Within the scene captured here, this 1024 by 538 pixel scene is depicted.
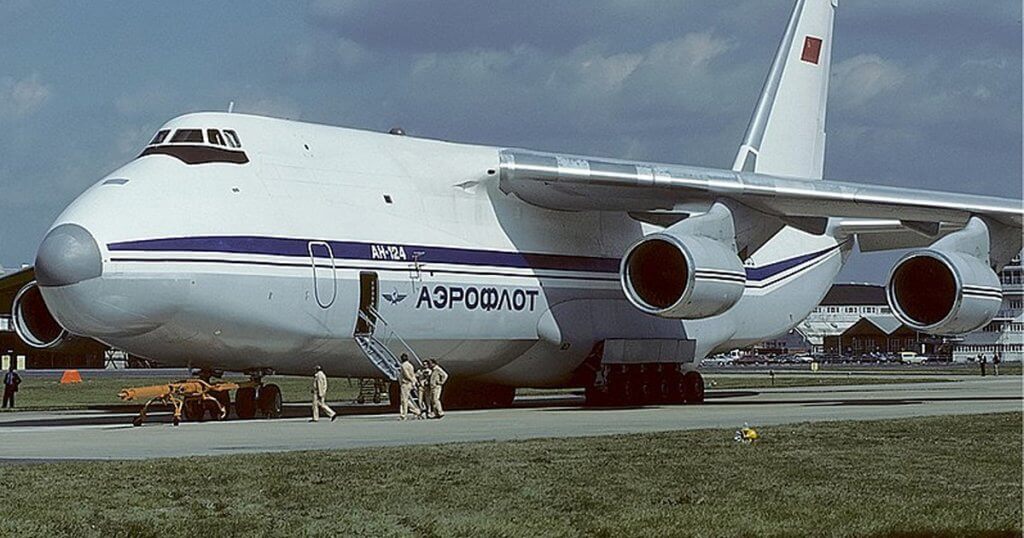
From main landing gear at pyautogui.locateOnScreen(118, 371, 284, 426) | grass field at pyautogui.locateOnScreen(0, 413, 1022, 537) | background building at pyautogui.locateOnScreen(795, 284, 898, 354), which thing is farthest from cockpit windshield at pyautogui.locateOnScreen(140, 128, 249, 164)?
background building at pyautogui.locateOnScreen(795, 284, 898, 354)

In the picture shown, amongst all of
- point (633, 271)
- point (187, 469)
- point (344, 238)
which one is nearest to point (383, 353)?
point (344, 238)

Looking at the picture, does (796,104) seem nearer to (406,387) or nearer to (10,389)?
(406,387)

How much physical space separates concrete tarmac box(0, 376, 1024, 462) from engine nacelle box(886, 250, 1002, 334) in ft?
4.87

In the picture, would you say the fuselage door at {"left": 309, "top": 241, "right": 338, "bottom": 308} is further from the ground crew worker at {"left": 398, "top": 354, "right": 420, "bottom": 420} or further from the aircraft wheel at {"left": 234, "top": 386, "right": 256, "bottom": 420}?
the aircraft wheel at {"left": 234, "top": 386, "right": 256, "bottom": 420}

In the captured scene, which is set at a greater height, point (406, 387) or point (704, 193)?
point (704, 193)

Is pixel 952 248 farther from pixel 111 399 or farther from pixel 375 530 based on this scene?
pixel 111 399

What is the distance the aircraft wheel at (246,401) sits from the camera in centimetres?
2527

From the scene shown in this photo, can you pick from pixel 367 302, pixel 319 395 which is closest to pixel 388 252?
pixel 367 302

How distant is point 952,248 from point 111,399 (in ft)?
72.5

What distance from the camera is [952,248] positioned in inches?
1087

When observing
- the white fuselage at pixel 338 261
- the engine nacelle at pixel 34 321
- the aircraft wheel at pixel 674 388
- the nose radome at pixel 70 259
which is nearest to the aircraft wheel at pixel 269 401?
the white fuselage at pixel 338 261

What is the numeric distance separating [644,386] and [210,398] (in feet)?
31.6

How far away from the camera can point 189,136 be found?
79.2 feet

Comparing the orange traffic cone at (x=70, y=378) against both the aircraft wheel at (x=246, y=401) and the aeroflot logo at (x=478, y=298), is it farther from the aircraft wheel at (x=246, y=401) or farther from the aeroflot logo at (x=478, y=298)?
the aircraft wheel at (x=246, y=401)
